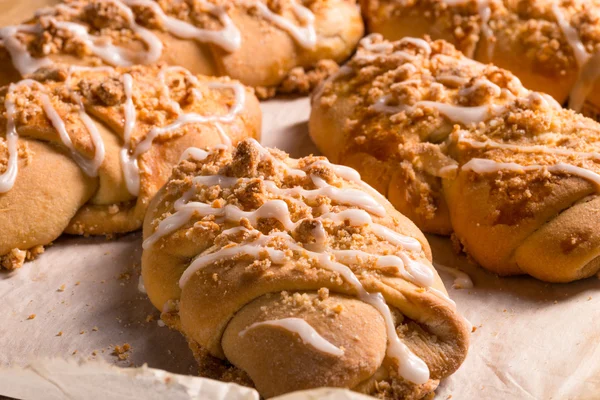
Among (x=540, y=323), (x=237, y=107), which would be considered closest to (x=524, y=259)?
(x=540, y=323)

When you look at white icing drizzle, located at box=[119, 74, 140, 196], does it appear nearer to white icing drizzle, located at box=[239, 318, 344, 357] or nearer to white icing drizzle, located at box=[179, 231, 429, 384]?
white icing drizzle, located at box=[179, 231, 429, 384]

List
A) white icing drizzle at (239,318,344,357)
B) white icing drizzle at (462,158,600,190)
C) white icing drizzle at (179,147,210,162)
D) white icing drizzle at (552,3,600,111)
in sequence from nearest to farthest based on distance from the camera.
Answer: white icing drizzle at (239,318,344,357)
white icing drizzle at (462,158,600,190)
white icing drizzle at (179,147,210,162)
white icing drizzle at (552,3,600,111)

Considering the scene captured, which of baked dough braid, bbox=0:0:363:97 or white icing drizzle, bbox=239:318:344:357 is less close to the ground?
white icing drizzle, bbox=239:318:344:357

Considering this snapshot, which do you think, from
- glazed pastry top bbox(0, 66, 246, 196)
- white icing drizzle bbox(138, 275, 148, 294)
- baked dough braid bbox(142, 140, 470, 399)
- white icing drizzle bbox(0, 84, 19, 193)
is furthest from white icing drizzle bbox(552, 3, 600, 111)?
white icing drizzle bbox(0, 84, 19, 193)

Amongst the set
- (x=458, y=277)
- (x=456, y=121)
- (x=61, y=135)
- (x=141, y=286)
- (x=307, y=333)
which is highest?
(x=456, y=121)

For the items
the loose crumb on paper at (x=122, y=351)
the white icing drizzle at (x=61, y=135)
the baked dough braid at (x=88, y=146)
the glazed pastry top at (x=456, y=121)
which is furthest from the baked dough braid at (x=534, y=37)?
the loose crumb on paper at (x=122, y=351)

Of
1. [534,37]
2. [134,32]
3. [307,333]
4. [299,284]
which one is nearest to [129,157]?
[134,32]

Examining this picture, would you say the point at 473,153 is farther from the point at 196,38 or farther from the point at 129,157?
the point at 196,38

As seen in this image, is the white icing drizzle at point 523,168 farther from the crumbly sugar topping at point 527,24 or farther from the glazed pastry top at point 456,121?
the crumbly sugar topping at point 527,24
